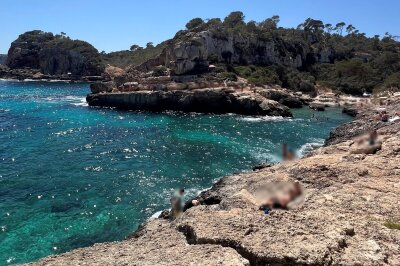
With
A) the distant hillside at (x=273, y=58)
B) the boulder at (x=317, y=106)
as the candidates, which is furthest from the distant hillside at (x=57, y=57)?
the boulder at (x=317, y=106)

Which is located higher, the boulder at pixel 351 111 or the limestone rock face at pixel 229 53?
the limestone rock face at pixel 229 53

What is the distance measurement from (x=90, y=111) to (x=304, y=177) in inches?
2240

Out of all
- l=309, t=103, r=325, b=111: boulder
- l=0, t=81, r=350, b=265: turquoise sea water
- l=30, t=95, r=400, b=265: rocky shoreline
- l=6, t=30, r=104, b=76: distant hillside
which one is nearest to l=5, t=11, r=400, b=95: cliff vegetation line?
l=6, t=30, r=104, b=76: distant hillside

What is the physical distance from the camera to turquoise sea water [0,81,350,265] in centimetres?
→ 2142

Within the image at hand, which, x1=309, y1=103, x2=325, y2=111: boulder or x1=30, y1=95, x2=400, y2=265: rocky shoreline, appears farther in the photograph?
x1=309, y1=103, x2=325, y2=111: boulder

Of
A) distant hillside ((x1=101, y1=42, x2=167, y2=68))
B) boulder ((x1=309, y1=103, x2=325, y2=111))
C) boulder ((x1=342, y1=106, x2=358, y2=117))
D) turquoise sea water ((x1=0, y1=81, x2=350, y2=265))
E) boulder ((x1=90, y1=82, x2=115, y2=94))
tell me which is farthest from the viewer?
distant hillside ((x1=101, y1=42, x2=167, y2=68))

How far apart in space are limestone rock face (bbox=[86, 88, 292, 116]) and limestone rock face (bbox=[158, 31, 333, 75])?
13.9 m

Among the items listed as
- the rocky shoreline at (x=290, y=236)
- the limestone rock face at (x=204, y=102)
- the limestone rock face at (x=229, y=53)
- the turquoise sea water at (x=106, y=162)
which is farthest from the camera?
the limestone rock face at (x=229, y=53)

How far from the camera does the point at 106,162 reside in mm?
34625

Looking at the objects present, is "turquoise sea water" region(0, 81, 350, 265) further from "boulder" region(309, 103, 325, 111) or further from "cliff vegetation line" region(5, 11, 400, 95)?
"cliff vegetation line" region(5, 11, 400, 95)

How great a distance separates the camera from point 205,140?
4425 centimetres

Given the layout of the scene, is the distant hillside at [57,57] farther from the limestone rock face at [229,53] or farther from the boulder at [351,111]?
the boulder at [351,111]

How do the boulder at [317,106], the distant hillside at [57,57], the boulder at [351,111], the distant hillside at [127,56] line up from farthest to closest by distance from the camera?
the distant hillside at [127,56], the distant hillside at [57,57], the boulder at [317,106], the boulder at [351,111]

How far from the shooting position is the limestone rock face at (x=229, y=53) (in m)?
81.6
